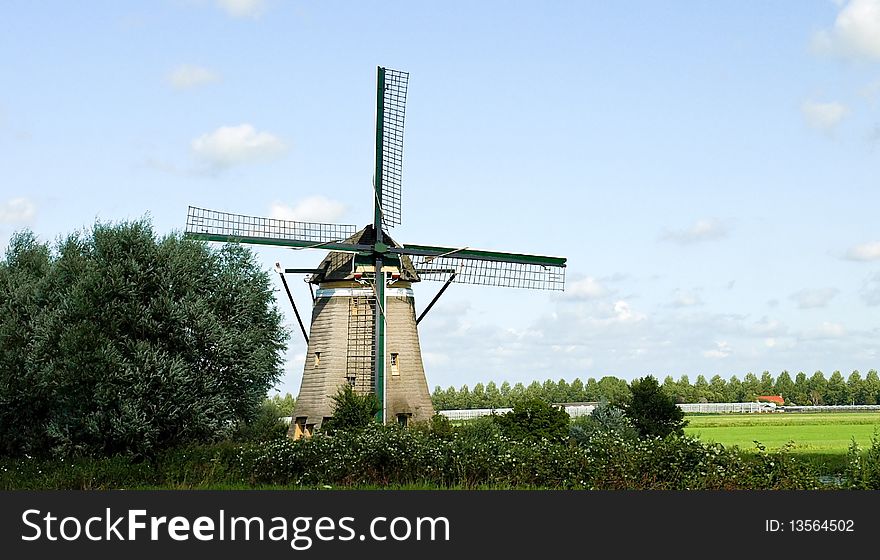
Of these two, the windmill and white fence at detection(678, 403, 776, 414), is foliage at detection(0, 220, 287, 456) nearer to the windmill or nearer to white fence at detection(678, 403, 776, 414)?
the windmill

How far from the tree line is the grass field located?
30.0 metres

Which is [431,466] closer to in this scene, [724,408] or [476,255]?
[476,255]

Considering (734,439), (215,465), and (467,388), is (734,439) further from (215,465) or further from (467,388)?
(467,388)

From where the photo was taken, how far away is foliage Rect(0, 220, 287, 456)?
31.0 m

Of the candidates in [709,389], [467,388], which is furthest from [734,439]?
[709,389]

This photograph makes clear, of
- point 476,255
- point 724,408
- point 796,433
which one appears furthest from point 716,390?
point 476,255

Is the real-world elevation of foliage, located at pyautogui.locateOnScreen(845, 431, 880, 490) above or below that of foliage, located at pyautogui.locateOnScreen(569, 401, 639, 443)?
below

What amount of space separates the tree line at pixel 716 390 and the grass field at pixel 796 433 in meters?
30.0

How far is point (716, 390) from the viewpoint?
5098 inches

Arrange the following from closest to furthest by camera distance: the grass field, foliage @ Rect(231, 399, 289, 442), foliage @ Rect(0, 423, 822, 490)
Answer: foliage @ Rect(0, 423, 822, 490) → foliage @ Rect(231, 399, 289, 442) → the grass field

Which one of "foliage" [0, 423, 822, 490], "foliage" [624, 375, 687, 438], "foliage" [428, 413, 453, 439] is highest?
"foliage" [624, 375, 687, 438]

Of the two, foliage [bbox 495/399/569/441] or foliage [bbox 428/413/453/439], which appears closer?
foliage [bbox 428/413/453/439]

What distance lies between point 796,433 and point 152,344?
134 feet

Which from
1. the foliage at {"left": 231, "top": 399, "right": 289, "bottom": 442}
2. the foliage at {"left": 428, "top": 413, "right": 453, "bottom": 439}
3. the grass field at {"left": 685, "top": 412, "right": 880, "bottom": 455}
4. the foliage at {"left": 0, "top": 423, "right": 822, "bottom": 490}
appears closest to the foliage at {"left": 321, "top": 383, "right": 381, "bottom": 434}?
the foliage at {"left": 428, "top": 413, "right": 453, "bottom": 439}
